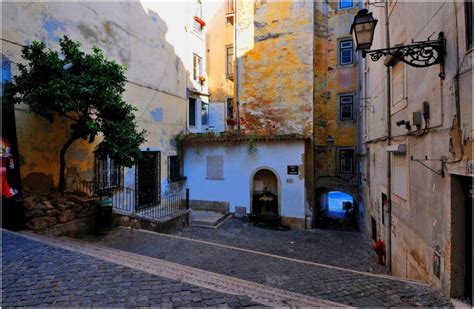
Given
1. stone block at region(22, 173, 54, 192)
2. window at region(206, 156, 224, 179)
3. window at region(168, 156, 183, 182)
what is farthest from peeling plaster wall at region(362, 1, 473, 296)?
window at region(168, 156, 183, 182)

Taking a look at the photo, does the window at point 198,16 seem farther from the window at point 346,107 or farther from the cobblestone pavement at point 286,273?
the cobblestone pavement at point 286,273

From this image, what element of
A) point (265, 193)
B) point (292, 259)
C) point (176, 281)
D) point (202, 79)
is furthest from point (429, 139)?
point (202, 79)

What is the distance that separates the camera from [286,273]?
5.65 metres

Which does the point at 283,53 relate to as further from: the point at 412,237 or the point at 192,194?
the point at 412,237

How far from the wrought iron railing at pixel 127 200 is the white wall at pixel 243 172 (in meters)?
1.71

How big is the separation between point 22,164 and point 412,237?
394 inches

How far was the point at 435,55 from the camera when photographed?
425cm

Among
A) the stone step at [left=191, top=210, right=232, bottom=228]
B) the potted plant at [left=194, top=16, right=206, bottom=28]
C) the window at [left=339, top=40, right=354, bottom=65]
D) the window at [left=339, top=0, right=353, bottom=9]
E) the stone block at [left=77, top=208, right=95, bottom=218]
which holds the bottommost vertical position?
the stone step at [left=191, top=210, right=232, bottom=228]

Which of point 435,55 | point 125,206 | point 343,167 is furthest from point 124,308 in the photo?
point 343,167

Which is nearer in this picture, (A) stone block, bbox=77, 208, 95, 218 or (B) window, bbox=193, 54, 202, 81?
(A) stone block, bbox=77, 208, 95, 218

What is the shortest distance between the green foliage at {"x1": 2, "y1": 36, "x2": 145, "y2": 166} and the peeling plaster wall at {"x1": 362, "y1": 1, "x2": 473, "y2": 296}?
690 cm

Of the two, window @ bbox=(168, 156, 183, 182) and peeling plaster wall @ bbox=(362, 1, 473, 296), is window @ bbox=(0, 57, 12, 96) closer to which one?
window @ bbox=(168, 156, 183, 182)

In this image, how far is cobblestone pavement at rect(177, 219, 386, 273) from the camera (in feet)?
26.8

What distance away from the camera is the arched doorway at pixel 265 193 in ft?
44.2
